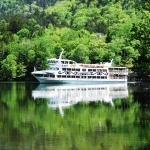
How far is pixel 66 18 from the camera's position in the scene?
142 m

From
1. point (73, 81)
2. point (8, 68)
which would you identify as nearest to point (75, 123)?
point (73, 81)

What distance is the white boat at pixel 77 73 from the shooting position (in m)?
71.2

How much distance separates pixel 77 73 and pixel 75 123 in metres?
43.6

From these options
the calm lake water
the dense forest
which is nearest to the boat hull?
the dense forest

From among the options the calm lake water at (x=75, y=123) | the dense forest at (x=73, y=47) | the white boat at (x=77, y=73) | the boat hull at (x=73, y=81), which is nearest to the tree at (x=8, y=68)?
the dense forest at (x=73, y=47)

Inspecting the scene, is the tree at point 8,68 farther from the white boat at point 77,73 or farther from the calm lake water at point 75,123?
the calm lake water at point 75,123

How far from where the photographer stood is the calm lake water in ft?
76.3

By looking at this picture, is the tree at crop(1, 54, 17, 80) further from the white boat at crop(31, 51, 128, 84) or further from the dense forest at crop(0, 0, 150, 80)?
the white boat at crop(31, 51, 128, 84)

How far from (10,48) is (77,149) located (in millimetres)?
A: 63931

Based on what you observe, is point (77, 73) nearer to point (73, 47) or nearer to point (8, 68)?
point (8, 68)

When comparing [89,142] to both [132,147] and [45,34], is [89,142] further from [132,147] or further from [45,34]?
[45,34]

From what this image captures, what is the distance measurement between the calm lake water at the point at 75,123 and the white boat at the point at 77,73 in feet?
81.6

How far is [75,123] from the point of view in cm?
2978

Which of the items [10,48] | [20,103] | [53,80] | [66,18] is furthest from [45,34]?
[20,103]
